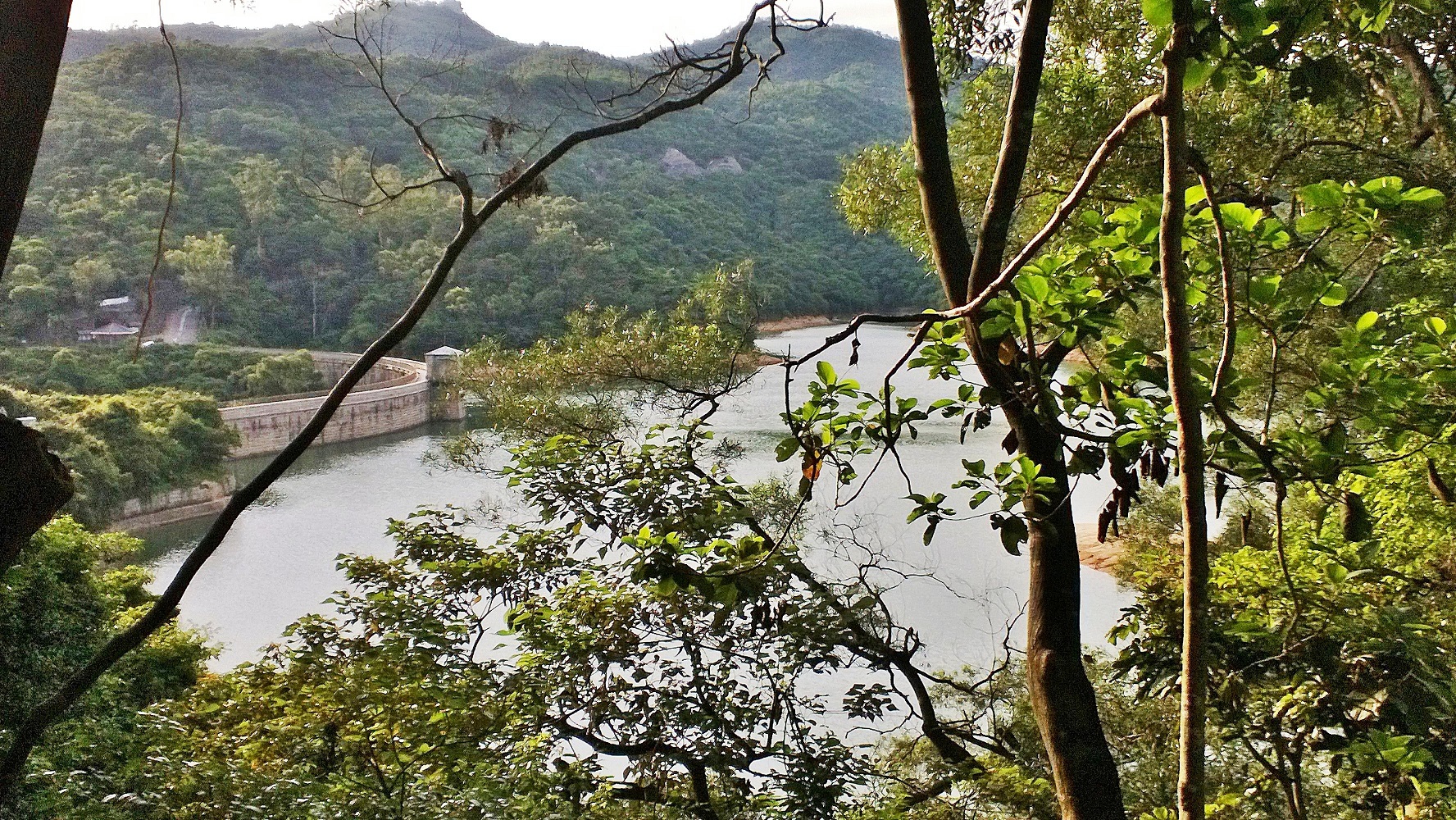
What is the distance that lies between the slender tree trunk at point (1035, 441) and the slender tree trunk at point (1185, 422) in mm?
564

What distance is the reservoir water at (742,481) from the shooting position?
7.56 metres

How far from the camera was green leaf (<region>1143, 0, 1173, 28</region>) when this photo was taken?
0.73 metres

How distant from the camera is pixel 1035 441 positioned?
59.7 inches

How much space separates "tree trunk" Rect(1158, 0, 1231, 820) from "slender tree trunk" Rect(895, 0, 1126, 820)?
56cm

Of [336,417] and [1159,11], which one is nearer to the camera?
[1159,11]

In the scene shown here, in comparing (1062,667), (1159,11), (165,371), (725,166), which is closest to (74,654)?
(1062,667)

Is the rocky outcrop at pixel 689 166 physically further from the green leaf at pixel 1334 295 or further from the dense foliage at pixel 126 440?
the green leaf at pixel 1334 295

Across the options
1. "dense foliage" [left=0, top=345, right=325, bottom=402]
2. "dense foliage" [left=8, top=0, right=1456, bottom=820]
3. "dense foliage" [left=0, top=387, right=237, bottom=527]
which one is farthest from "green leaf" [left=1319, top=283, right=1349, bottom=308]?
"dense foliage" [left=0, top=345, right=325, bottom=402]

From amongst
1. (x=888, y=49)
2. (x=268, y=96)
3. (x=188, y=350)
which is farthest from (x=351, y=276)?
(x=888, y=49)

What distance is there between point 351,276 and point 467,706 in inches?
789

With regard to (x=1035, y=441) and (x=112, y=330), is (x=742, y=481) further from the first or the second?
(x=112, y=330)

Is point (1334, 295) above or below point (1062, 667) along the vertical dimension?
above

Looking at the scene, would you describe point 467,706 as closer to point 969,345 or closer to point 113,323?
point 969,345

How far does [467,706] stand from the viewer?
268 centimetres
